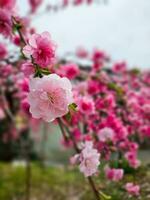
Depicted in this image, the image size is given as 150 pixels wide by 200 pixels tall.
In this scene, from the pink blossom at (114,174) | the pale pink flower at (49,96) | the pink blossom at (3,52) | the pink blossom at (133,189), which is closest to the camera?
the pale pink flower at (49,96)

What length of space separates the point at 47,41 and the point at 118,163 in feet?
4.38

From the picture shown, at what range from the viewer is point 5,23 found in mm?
1950

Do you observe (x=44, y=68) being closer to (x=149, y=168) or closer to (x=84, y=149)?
(x=84, y=149)

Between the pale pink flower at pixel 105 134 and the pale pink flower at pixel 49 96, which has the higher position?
the pale pink flower at pixel 49 96

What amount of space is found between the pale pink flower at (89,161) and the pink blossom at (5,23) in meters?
0.52

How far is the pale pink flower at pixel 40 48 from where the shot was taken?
5.35 ft

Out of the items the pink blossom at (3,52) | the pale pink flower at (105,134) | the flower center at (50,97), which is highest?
the flower center at (50,97)

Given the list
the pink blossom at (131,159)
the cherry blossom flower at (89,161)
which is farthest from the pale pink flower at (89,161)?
the pink blossom at (131,159)

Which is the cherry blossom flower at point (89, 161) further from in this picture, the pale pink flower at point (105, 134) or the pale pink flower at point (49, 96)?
the pale pink flower at point (105, 134)

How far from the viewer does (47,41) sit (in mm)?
1640

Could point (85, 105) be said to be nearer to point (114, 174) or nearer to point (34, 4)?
point (114, 174)

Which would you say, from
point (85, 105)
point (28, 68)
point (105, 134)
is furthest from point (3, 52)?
point (28, 68)

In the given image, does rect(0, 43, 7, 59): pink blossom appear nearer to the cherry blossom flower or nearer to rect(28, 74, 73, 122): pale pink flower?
the cherry blossom flower

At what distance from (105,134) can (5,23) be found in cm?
88
